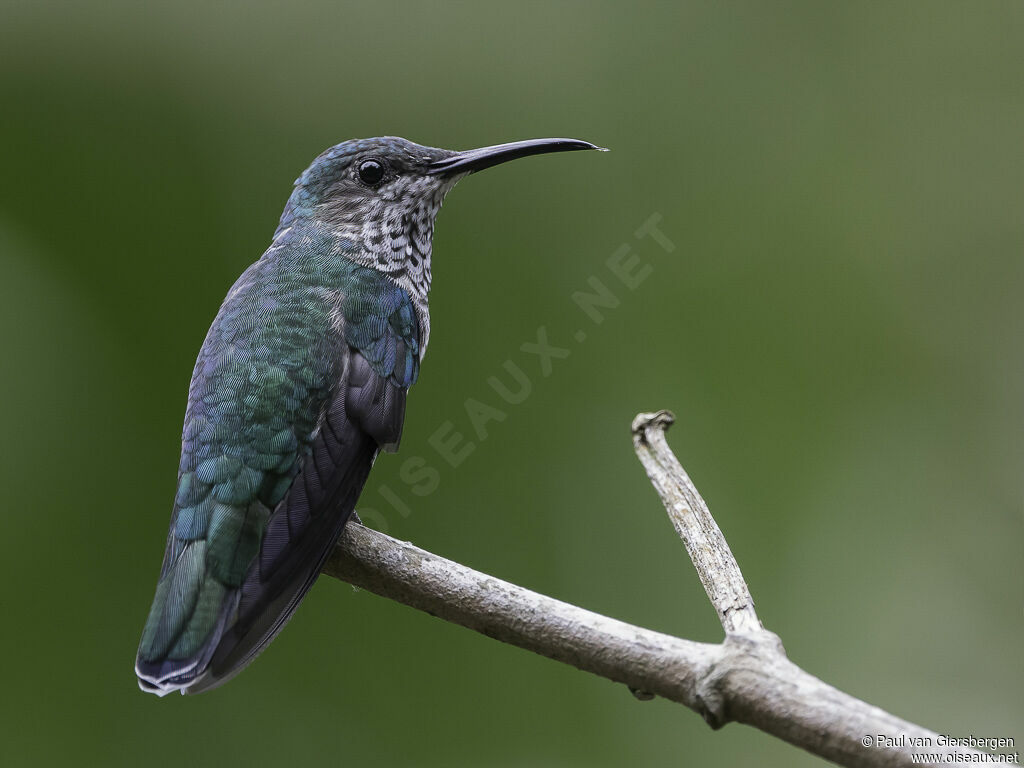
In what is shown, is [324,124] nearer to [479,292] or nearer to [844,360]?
[479,292]

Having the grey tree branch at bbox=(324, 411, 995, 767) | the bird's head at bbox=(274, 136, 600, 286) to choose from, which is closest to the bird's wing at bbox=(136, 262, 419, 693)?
the grey tree branch at bbox=(324, 411, 995, 767)

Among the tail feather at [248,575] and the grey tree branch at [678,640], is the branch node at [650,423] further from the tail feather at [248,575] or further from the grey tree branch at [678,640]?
the tail feather at [248,575]

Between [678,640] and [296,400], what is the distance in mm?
1086

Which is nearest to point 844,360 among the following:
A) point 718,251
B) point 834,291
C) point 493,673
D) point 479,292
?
point 834,291

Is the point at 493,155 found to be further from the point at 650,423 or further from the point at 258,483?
the point at 258,483

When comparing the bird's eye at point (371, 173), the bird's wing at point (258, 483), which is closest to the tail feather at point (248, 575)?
the bird's wing at point (258, 483)

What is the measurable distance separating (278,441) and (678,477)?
35.7 inches

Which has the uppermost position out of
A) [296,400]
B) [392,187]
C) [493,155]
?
[493,155]

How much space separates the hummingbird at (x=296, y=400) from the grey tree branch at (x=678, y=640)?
17cm

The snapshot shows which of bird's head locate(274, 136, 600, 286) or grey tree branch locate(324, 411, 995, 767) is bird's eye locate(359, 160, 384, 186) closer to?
bird's head locate(274, 136, 600, 286)

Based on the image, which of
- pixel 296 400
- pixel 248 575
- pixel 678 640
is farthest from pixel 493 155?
pixel 678 640

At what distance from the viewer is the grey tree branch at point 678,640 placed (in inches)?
55.5

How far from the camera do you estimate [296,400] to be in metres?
2.30

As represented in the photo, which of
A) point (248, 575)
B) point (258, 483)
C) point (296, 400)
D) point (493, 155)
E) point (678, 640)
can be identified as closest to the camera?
point (678, 640)
